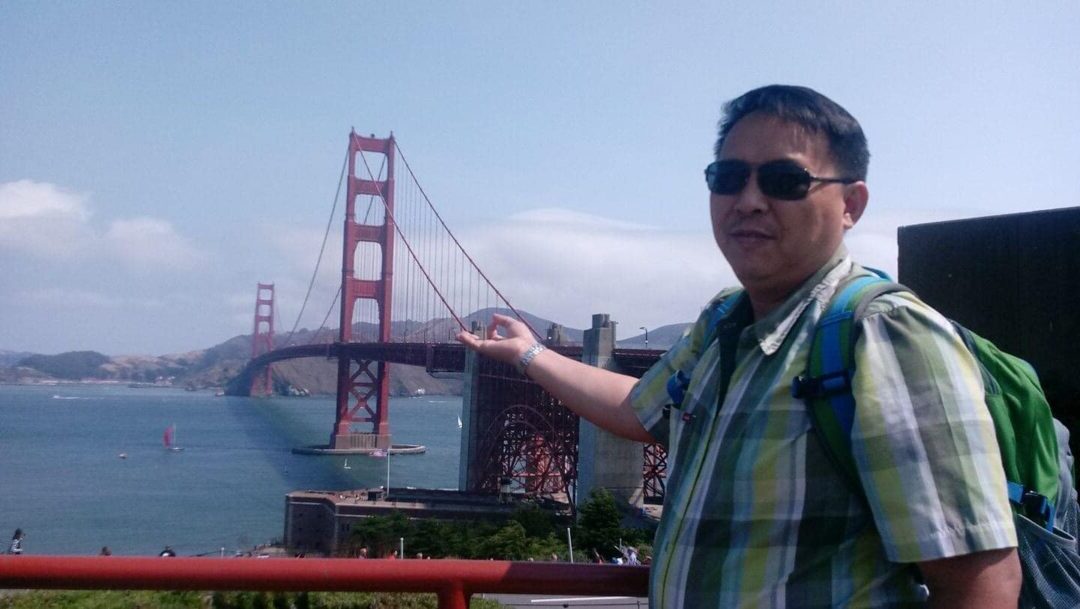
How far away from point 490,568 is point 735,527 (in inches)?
19.0

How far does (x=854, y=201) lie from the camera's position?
1222mm

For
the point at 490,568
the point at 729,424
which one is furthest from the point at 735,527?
the point at 490,568

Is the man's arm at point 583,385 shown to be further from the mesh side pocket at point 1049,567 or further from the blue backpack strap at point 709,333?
the mesh side pocket at point 1049,567

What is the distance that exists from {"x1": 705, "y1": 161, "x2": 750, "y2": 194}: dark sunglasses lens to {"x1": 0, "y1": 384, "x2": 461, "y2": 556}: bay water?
1733 centimetres

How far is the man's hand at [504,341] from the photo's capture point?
5.86 ft

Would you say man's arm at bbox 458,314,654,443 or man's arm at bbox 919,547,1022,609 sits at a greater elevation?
man's arm at bbox 458,314,654,443

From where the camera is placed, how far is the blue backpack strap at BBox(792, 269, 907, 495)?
102 centimetres

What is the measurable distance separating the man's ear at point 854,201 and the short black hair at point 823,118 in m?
0.01

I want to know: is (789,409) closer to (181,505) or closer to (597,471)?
(597,471)

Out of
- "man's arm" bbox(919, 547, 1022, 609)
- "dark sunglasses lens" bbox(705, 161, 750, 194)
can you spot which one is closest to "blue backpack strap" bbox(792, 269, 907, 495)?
"man's arm" bbox(919, 547, 1022, 609)

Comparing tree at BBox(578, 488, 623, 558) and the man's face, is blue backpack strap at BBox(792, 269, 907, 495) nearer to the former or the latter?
the man's face

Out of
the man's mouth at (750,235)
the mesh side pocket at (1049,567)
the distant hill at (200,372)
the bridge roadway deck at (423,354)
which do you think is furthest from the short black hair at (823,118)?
the distant hill at (200,372)

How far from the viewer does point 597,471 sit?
2070 cm

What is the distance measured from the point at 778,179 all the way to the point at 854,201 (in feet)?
0.34
